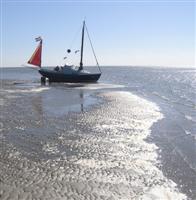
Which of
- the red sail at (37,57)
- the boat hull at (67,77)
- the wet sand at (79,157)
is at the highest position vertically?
the red sail at (37,57)

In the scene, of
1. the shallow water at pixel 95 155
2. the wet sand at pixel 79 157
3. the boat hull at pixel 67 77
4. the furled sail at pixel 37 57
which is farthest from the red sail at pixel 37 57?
the wet sand at pixel 79 157

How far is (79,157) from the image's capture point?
15258mm

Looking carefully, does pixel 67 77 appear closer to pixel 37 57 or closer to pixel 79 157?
pixel 37 57

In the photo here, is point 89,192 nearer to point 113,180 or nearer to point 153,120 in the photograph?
point 113,180

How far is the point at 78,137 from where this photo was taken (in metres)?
18.6

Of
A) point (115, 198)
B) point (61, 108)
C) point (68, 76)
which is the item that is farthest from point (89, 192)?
point (68, 76)

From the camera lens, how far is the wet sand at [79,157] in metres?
11.6

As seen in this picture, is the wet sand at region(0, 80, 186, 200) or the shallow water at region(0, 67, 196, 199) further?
the shallow water at region(0, 67, 196, 199)

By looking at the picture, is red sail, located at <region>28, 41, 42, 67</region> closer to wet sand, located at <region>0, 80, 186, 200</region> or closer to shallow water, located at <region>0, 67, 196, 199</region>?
shallow water, located at <region>0, 67, 196, 199</region>

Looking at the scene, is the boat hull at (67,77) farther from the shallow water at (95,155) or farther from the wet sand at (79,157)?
the wet sand at (79,157)

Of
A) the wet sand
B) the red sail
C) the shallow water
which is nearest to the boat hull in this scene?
the red sail

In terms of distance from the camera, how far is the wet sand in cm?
1161

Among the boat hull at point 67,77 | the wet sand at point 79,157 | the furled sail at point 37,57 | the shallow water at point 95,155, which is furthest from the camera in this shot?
the furled sail at point 37,57

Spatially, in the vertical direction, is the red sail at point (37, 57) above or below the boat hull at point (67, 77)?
above
